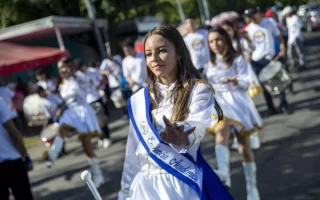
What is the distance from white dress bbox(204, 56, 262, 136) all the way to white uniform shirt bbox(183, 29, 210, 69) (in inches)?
137

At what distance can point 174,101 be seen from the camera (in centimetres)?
272

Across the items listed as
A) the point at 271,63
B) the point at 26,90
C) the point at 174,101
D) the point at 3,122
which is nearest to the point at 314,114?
the point at 271,63

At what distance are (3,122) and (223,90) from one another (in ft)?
7.39

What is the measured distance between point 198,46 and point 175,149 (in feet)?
21.1

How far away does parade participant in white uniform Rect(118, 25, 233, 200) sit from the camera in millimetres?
2641

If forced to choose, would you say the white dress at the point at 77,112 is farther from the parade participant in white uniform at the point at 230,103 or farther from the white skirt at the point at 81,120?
the parade participant in white uniform at the point at 230,103

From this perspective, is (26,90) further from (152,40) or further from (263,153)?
(152,40)

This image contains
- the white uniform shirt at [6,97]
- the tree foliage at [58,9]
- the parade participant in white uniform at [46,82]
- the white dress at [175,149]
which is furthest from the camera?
the tree foliage at [58,9]

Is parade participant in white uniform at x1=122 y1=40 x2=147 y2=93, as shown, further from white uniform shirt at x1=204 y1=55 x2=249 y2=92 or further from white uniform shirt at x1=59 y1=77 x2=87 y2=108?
white uniform shirt at x1=204 y1=55 x2=249 y2=92

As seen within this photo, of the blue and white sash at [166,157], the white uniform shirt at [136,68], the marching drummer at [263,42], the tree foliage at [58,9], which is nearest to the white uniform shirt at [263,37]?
the marching drummer at [263,42]

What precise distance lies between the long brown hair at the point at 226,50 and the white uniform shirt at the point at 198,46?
355cm

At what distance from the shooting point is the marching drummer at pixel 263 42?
8816 mm

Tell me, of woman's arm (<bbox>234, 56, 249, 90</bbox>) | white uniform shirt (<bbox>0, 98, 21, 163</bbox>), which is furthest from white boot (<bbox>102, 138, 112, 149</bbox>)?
white uniform shirt (<bbox>0, 98, 21, 163</bbox>)

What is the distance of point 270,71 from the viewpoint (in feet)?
27.8
